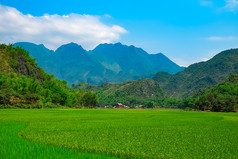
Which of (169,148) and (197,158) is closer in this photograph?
(197,158)

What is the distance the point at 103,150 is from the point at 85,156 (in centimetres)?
146

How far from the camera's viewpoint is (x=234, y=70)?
16312cm

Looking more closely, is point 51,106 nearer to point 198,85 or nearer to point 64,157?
point 64,157

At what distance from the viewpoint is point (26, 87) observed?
186 feet

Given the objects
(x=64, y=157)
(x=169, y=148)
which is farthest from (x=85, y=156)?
(x=169, y=148)

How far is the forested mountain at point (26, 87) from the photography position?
Answer: 48791 millimetres

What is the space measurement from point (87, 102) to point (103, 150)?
87226 mm

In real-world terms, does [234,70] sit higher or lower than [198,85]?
higher

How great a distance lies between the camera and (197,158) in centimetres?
732

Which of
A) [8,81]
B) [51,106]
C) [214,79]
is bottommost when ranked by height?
[51,106]

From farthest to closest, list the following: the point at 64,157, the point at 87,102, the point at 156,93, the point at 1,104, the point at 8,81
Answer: the point at 156,93 < the point at 87,102 < the point at 8,81 < the point at 1,104 < the point at 64,157

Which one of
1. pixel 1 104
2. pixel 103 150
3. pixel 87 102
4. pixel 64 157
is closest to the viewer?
pixel 64 157

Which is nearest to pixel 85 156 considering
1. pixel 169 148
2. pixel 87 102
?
pixel 169 148

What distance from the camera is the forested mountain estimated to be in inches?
1921
